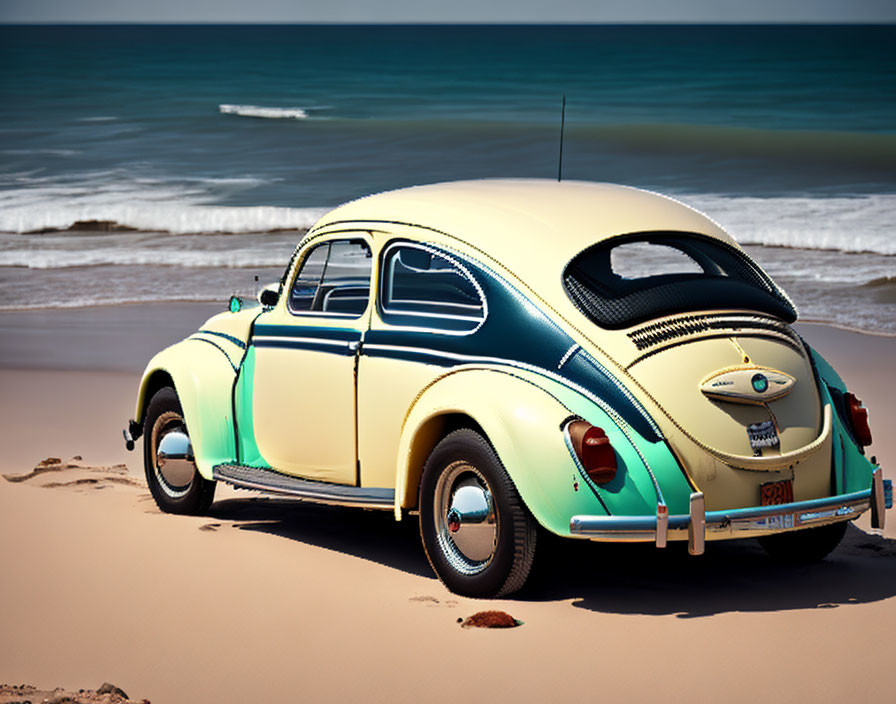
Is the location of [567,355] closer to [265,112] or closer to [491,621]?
[491,621]

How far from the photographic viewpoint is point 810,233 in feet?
81.7

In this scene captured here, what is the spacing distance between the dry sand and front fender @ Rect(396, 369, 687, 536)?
1.39ft

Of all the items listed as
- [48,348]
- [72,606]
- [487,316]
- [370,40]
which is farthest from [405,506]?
[370,40]

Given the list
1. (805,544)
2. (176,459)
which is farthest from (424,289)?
(805,544)

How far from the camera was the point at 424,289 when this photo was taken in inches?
272

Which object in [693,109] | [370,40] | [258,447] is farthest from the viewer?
[370,40]

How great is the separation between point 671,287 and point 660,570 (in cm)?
137

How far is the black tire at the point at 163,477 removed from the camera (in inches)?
315

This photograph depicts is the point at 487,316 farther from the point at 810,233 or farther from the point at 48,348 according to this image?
the point at 810,233

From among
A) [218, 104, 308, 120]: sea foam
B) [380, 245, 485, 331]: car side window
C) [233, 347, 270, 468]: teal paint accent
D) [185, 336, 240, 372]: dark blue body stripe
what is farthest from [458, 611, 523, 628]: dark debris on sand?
[218, 104, 308, 120]: sea foam

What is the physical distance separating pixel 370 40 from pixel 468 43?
1566 cm

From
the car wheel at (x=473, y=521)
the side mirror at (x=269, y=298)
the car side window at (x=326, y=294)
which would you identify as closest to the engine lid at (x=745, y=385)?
the car wheel at (x=473, y=521)

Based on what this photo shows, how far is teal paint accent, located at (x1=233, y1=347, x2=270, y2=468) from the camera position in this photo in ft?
24.8

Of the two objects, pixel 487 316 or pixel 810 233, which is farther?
pixel 810 233
